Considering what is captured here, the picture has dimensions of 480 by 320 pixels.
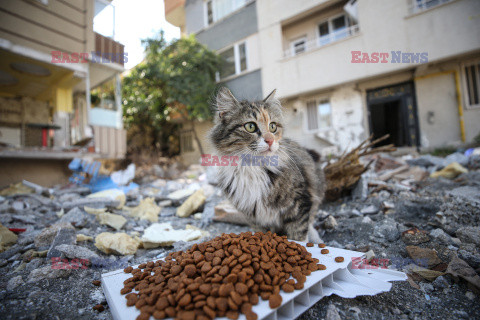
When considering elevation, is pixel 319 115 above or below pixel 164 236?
above

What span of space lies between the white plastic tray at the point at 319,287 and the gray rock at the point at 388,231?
40.1 inches

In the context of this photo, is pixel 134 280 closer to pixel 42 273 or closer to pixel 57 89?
pixel 42 273

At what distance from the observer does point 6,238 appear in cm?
255

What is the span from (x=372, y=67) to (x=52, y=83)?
1085cm

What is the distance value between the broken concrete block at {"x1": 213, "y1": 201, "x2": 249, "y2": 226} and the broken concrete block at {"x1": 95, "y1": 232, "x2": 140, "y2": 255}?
1.47 meters

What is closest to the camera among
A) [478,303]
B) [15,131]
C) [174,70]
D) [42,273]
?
[478,303]

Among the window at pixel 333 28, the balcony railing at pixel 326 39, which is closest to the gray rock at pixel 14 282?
the balcony railing at pixel 326 39

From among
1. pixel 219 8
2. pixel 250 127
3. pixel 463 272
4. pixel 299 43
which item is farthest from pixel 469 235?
pixel 219 8

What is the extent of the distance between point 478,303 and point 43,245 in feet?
13.1

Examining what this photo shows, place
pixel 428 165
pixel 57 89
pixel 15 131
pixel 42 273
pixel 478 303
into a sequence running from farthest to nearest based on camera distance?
pixel 15 131 → pixel 57 89 → pixel 428 165 → pixel 42 273 → pixel 478 303

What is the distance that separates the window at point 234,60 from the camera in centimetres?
1093

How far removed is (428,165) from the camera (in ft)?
19.3

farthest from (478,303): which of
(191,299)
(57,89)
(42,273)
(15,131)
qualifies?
(15,131)

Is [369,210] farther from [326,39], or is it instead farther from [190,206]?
[326,39]
